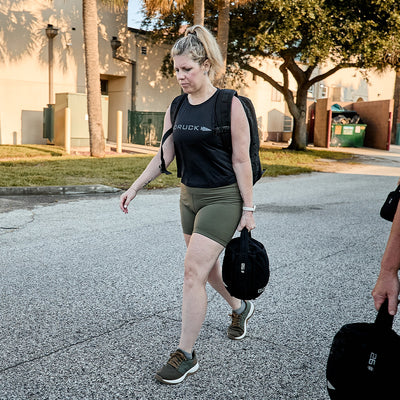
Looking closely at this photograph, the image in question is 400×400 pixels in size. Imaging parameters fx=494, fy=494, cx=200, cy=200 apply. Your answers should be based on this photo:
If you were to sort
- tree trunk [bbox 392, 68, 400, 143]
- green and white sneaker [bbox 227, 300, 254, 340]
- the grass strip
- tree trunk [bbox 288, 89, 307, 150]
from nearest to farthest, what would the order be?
1. green and white sneaker [bbox 227, 300, 254, 340]
2. the grass strip
3. tree trunk [bbox 288, 89, 307, 150]
4. tree trunk [bbox 392, 68, 400, 143]

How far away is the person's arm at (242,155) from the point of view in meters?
2.88

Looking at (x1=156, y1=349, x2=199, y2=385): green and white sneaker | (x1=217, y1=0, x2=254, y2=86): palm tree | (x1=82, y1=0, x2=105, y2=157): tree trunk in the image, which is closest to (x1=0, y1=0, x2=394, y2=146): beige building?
(x1=82, y1=0, x2=105, y2=157): tree trunk

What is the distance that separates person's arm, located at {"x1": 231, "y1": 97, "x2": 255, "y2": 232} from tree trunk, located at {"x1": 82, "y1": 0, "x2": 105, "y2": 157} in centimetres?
1387

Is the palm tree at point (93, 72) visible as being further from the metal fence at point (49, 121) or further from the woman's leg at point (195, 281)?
the woman's leg at point (195, 281)

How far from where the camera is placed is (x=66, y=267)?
16.5 ft

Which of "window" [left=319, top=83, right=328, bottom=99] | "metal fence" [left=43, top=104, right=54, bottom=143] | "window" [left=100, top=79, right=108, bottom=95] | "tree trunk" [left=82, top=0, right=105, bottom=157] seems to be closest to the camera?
"tree trunk" [left=82, top=0, right=105, bottom=157]

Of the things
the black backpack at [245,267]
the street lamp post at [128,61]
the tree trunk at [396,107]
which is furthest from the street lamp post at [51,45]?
the tree trunk at [396,107]

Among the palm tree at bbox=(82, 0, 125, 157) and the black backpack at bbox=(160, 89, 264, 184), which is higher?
the palm tree at bbox=(82, 0, 125, 157)

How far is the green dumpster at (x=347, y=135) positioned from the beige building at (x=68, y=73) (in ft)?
31.4

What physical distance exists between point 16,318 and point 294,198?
7.09 m

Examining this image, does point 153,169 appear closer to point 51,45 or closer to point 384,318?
point 384,318

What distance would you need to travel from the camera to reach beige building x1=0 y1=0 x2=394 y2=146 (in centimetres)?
2047

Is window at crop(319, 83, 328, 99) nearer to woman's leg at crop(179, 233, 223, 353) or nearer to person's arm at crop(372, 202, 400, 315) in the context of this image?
woman's leg at crop(179, 233, 223, 353)

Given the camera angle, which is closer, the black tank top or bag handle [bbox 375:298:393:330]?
bag handle [bbox 375:298:393:330]
